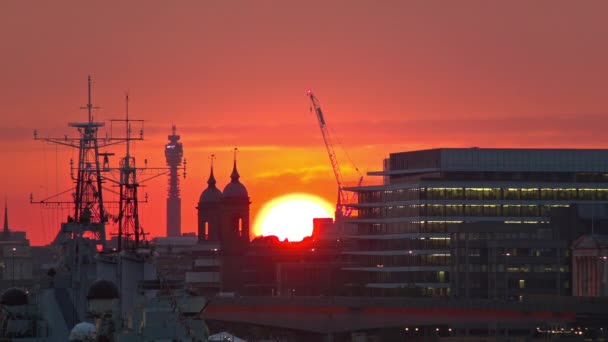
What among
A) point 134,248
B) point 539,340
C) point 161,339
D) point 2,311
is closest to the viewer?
point 161,339

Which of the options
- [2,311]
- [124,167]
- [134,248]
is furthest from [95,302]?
[124,167]

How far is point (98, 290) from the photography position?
296 feet

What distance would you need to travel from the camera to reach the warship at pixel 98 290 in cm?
8688

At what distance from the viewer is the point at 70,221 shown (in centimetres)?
11231

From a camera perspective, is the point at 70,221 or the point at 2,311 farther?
the point at 70,221

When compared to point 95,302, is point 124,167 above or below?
above

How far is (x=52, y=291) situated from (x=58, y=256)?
7566 millimetres

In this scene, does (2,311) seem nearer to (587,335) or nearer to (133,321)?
(133,321)

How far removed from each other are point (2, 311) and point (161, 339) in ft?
62.8

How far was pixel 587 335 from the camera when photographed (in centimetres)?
19200

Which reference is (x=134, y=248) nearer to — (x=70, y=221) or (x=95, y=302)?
(x=70, y=221)

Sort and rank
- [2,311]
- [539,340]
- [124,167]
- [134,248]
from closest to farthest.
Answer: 1. [2,311]
2. [134,248]
3. [124,167]
4. [539,340]

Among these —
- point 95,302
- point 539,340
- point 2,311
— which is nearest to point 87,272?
point 2,311

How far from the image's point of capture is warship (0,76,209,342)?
8688 centimetres
